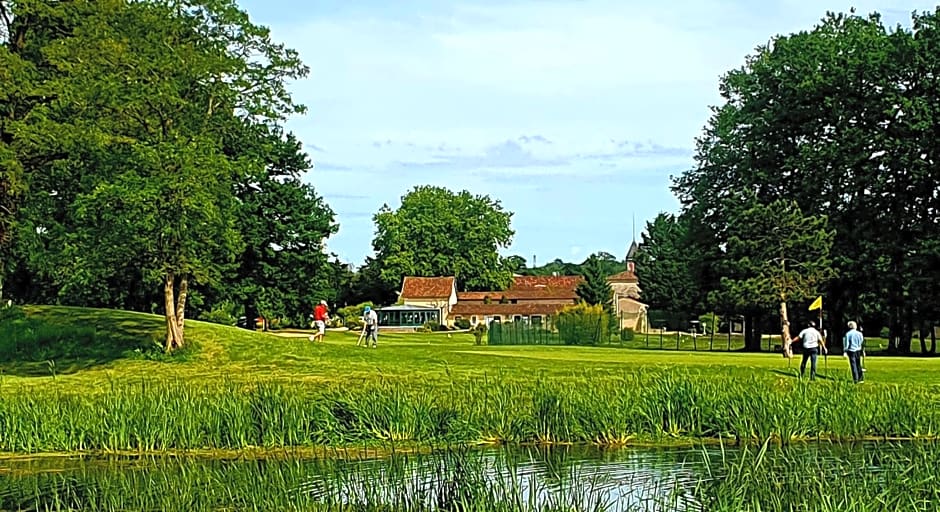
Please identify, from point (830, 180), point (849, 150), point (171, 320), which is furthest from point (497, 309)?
point (171, 320)

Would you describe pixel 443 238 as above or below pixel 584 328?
above

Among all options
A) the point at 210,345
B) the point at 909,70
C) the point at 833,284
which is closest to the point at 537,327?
the point at 833,284

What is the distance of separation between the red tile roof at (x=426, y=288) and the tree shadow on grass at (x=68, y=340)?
6327cm

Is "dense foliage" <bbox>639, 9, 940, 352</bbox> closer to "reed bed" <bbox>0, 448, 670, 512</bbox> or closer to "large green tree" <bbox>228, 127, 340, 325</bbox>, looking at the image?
"large green tree" <bbox>228, 127, 340, 325</bbox>

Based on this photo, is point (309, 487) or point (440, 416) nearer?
point (309, 487)

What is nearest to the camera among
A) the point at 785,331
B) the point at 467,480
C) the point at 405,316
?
the point at 467,480

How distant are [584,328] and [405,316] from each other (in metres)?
36.0

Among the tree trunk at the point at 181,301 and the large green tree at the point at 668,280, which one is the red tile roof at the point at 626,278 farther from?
the tree trunk at the point at 181,301

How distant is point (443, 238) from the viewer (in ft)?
354

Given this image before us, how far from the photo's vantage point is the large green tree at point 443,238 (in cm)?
10569

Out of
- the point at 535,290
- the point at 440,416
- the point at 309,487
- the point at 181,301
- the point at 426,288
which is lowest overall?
the point at 309,487

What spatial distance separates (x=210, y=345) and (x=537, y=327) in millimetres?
25712

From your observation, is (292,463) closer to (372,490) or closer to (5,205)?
(372,490)

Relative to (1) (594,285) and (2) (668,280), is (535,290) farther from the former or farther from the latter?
(2) (668,280)
